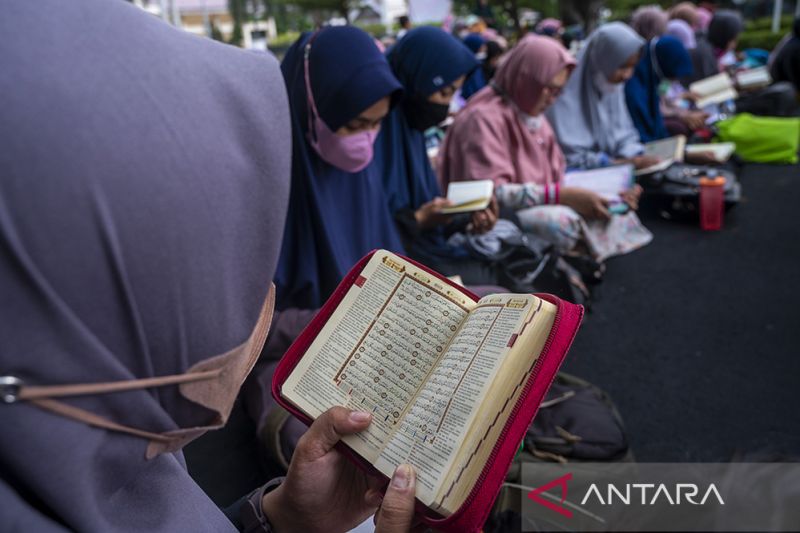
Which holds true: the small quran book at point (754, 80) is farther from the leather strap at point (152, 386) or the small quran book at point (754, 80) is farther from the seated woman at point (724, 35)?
the leather strap at point (152, 386)

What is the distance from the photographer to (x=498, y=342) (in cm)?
73

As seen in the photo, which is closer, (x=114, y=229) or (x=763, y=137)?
(x=114, y=229)

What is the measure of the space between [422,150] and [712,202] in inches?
79.0

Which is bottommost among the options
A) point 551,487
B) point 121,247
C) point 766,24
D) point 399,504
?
point 551,487

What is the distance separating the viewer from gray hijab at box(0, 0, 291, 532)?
0.49 m

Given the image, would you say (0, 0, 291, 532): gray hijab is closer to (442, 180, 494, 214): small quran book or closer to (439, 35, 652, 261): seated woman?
(442, 180, 494, 214): small quran book

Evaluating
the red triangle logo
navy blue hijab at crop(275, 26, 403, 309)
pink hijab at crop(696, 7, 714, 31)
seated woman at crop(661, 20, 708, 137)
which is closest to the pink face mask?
navy blue hijab at crop(275, 26, 403, 309)

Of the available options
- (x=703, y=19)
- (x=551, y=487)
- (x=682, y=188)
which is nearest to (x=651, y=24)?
(x=703, y=19)

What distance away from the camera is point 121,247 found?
21.0 inches

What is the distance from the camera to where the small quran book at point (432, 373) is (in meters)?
0.69

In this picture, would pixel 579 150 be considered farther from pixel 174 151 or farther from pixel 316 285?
pixel 174 151

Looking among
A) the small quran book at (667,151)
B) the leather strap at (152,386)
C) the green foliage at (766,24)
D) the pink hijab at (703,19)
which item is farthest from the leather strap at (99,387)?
the green foliage at (766,24)

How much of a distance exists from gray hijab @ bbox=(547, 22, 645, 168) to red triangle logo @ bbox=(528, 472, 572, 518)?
8.20ft

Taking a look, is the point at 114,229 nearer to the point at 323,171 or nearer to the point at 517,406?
the point at 517,406
